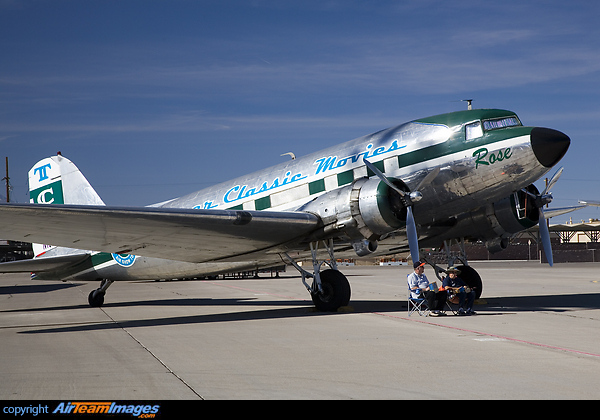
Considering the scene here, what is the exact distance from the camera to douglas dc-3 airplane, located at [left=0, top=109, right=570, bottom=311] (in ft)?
40.9

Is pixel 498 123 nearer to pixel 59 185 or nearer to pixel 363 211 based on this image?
pixel 363 211

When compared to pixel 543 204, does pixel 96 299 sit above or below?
below

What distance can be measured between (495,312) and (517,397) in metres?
8.34

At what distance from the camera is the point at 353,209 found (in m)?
13.1

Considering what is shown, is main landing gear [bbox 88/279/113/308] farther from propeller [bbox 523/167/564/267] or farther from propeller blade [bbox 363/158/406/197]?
propeller [bbox 523/167/564/267]

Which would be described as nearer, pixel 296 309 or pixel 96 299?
pixel 296 309

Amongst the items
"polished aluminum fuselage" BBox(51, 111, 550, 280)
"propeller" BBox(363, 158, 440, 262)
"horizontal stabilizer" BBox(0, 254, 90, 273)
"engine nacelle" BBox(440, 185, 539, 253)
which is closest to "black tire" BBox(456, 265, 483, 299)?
"engine nacelle" BBox(440, 185, 539, 253)

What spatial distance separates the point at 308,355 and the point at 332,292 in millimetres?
5893

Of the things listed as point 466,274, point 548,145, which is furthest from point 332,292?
point 548,145

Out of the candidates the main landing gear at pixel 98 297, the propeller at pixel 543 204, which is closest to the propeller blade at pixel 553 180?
the propeller at pixel 543 204

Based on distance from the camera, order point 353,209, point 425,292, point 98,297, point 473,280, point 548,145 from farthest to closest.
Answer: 1. point 98,297
2. point 473,280
3. point 353,209
4. point 425,292
5. point 548,145

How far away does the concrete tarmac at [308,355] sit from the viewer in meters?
5.88

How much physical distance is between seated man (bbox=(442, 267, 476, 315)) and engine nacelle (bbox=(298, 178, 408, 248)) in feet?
5.05
